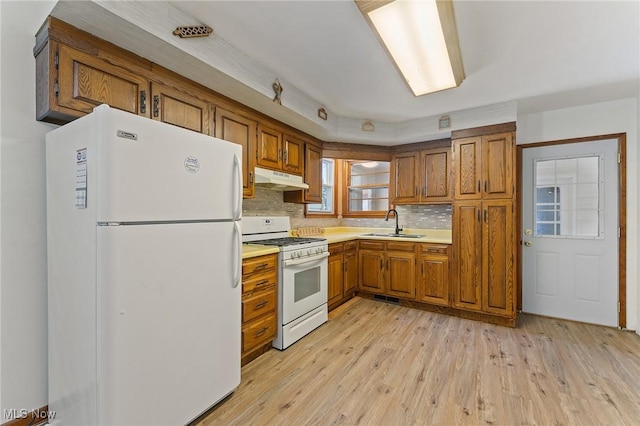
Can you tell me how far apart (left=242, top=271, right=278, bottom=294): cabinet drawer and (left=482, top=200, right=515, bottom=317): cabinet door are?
2.37 meters

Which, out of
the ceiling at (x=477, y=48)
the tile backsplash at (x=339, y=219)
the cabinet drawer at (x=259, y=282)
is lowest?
the cabinet drawer at (x=259, y=282)

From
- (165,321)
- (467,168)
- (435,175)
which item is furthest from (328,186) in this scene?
(165,321)

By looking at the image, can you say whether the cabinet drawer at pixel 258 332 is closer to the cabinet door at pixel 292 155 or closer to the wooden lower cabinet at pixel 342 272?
the wooden lower cabinet at pixel 342 272

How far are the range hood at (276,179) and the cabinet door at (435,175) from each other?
1.71m

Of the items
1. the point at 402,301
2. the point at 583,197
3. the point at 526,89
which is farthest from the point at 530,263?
the point at 526,89

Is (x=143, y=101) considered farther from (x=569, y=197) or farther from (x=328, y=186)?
(x=569, y=197)

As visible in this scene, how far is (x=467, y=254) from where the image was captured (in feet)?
10.8

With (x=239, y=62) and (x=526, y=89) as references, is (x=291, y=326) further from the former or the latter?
(x=526, y=89)

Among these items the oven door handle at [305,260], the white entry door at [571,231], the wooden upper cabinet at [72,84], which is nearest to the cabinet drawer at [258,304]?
the oven door handle at [305,260]

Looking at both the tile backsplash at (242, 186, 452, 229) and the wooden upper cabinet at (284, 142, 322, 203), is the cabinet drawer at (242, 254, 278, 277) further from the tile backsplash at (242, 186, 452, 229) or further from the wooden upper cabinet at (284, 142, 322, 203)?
the wooden upper cabinet at (284, 142, 322, 203)

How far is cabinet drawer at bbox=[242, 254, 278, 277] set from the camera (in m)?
2.21

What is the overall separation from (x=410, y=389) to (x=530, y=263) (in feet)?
8.11

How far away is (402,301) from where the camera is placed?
378 centimetres

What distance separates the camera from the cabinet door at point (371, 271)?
385 cm
